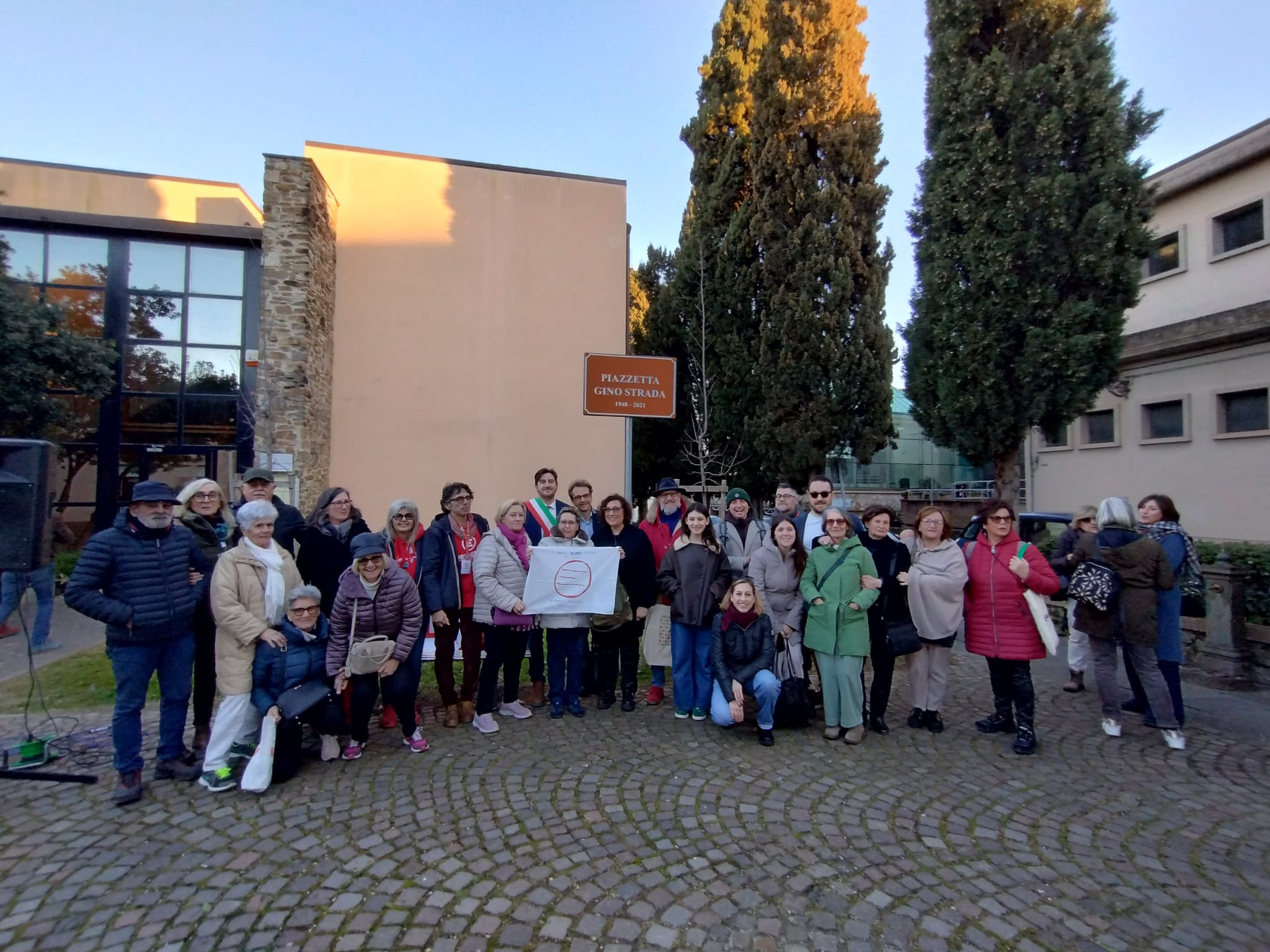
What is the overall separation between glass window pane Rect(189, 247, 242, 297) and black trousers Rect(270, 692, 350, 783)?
12.5 m

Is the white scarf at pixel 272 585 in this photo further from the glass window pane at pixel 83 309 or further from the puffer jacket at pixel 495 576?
the glass window pane at pixel 83 309

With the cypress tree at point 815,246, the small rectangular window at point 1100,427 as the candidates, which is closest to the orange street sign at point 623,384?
the cypress tree at point 815,246

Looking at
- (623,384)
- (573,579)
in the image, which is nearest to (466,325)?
(623,384)

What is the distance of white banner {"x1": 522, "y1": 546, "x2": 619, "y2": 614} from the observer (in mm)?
5668

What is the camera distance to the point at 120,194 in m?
14.7

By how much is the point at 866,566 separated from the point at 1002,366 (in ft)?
27.8

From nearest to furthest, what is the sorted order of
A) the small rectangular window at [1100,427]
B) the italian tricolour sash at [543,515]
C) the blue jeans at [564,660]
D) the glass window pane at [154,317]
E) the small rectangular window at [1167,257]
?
the blue jeans at [564,660] → the italian tricolour sash at [543,515] → the glass window pane at [154,317] → the small rectangular window at [1167,257] → the small rectangular window at [1100,427]

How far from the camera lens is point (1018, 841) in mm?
3721

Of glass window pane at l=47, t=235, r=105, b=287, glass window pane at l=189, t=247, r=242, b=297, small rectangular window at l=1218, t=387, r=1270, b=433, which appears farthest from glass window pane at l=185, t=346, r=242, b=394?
small rectangular window at l=1218, t=387, r=1270, b=433

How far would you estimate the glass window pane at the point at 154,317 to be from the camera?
13711mm

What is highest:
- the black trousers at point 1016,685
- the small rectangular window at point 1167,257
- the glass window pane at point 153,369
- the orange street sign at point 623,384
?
the small rectangular window at point 1167,257

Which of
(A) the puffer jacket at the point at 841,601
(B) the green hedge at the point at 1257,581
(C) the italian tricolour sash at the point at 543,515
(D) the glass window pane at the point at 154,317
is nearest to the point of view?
(A) the puffer jacket at the point at 841,601

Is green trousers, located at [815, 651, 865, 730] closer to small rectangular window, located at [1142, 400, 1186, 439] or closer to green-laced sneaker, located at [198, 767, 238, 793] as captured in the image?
green-laced sneaker, located at [198, 767, 238, 793]

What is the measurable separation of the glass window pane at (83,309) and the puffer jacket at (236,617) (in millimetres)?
12540
